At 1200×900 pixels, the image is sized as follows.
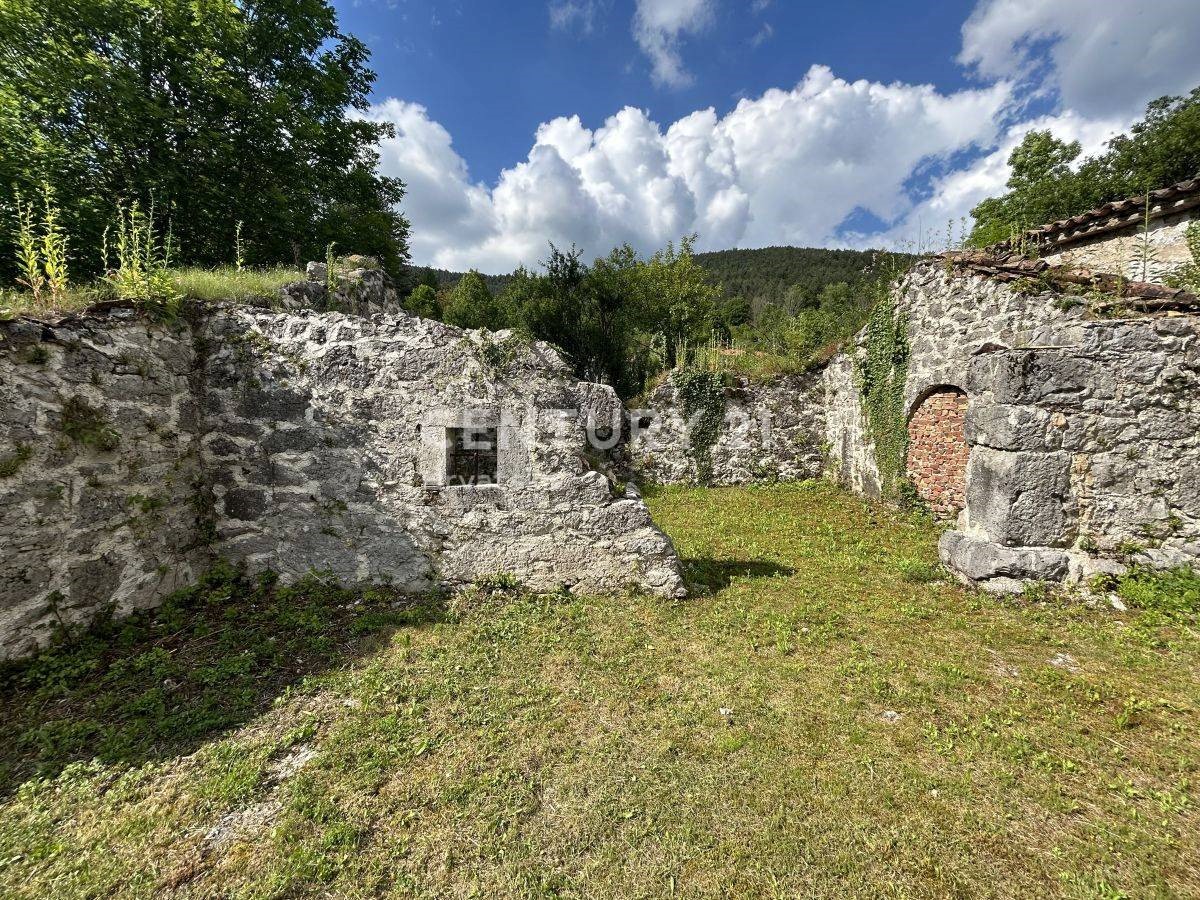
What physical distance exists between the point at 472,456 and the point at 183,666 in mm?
2693

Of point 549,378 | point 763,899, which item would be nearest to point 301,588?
point 549,378

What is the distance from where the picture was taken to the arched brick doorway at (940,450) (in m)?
7.28

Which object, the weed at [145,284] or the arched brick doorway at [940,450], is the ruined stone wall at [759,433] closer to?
the arched brick doorway at [940,450]

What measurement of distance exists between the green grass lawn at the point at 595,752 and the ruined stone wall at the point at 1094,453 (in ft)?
2.45

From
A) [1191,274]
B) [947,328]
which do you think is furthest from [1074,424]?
[1191,274]

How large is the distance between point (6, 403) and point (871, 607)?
7421 millimetres

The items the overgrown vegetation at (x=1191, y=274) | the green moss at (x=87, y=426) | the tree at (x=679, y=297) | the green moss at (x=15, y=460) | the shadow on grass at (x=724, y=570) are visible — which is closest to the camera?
the green moss at (x=15, y=460)

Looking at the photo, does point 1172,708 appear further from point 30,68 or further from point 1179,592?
point 30,68

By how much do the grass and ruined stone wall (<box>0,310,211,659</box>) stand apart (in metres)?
0.26

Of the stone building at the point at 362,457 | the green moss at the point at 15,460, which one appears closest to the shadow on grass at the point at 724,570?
the stone building at the point at 362,457

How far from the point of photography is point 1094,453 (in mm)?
4836

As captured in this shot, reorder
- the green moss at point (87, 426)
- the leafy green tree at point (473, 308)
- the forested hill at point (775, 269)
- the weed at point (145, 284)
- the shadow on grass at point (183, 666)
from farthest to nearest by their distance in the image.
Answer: the forested hill at point (775, 269), the leafy green tree at point (473, 308), the weed at point (145, 284), the green moss at point (87, 426), the shadow on grass at point (183, 666)

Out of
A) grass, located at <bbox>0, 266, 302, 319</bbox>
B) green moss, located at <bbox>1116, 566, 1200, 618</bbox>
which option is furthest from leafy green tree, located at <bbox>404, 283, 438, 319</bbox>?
green moss, located at <bbox>1116, 566, 1200, 618</bbox>

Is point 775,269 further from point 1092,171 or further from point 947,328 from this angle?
point 947,328
